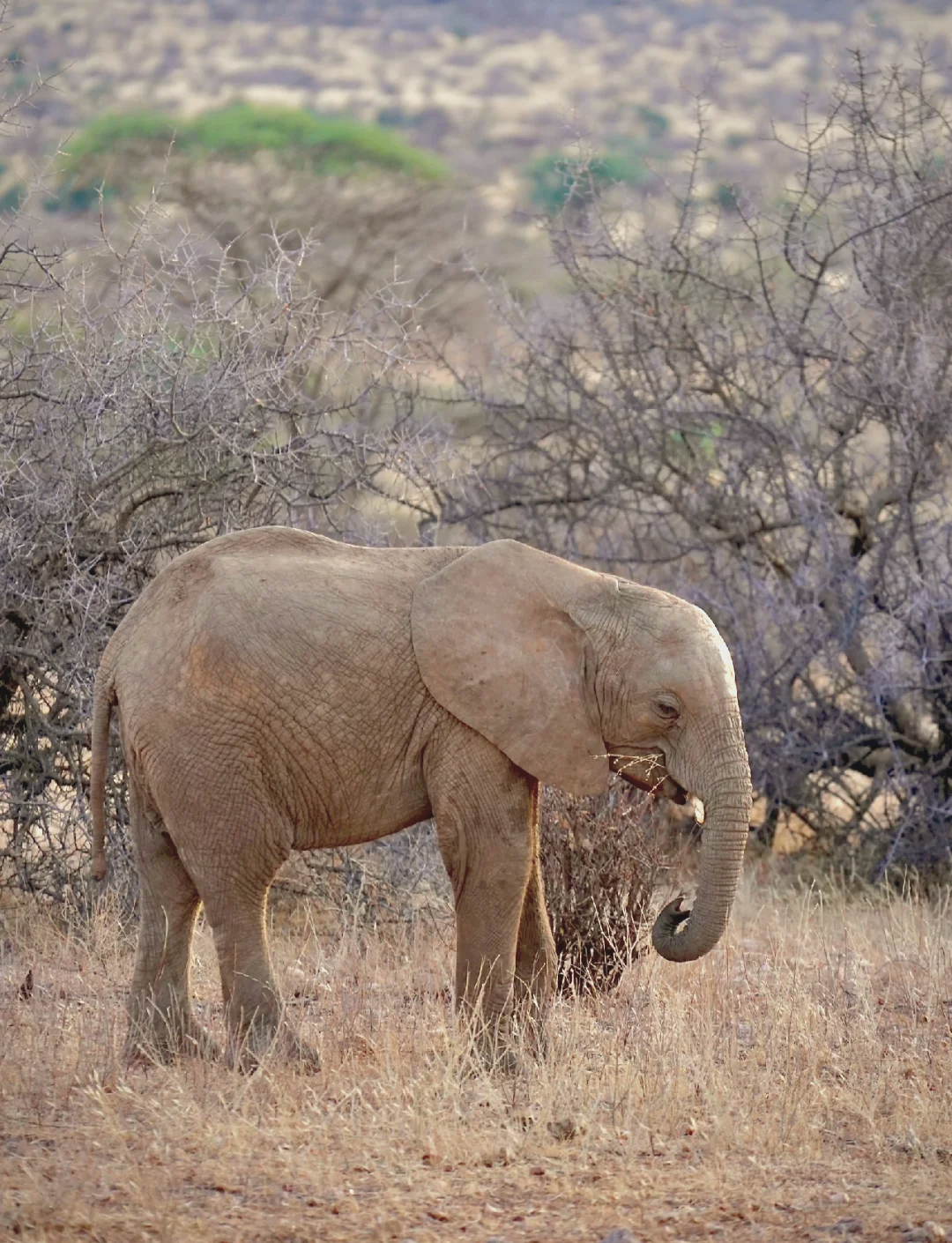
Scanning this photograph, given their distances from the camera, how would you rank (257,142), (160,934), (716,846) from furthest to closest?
(257,142) → (160,934) → (716,846)

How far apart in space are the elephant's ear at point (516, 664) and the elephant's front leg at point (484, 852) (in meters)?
0.11

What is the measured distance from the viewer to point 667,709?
18.5 ft

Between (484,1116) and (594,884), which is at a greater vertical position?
(484,1116)

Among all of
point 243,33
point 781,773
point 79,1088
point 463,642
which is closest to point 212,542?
point 463,642

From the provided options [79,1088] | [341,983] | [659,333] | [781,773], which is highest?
[659,333]

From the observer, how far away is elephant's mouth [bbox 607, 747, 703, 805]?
5.72 meters

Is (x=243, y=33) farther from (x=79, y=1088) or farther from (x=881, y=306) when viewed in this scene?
(x=79, y=1088)

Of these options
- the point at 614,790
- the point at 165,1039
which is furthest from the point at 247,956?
the point at 614,790

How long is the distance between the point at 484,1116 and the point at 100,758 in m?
1.69

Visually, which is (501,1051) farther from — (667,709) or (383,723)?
(667,709)

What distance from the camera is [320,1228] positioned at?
14.5ft

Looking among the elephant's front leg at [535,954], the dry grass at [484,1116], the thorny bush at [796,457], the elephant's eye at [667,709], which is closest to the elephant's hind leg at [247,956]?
the dry grass at [484,1116]

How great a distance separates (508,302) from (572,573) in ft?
19.0

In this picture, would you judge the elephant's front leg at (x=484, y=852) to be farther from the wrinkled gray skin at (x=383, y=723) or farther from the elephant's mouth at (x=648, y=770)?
the elephant's mouth at (x=648, y=770)
